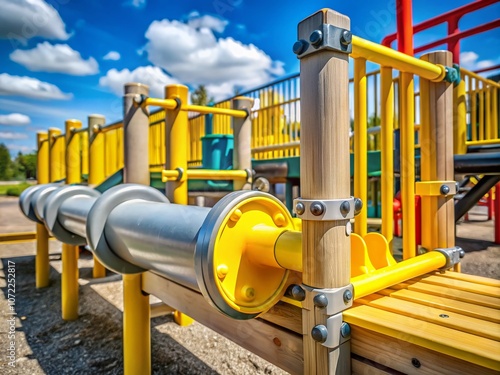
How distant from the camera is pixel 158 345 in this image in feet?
10.3

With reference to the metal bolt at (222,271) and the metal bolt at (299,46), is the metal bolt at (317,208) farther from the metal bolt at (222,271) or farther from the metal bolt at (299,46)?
the metal bolt at (299,46)

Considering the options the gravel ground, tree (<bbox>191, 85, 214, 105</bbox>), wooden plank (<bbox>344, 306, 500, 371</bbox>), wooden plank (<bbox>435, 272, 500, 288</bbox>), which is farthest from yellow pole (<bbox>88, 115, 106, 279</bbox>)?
tree (<bbox>191, 85, 214, 105</bbox>)

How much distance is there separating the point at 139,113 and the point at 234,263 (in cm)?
182

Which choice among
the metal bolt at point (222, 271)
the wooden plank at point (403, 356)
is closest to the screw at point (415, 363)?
→ the wooden plank at point (403, 356)

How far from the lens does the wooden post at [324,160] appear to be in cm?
96

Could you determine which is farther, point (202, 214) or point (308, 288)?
point (202, 214)

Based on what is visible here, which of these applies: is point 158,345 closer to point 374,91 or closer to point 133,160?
point 133,160

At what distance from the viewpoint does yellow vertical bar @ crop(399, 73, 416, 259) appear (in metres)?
1.66

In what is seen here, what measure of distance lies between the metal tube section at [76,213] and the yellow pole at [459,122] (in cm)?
278

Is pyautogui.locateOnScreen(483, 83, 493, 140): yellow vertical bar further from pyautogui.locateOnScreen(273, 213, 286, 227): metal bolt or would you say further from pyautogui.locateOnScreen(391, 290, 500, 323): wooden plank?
pyautogui.locateOnScreen(273, 213, 286, 227): metal bolt

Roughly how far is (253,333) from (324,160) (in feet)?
2.33

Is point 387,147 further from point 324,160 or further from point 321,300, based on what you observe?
point 321,300

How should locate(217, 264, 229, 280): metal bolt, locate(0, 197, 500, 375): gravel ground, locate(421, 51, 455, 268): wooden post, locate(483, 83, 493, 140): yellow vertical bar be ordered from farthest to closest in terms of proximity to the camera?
locate(483, 83, 493, 140): yellow vertical bar, locate(0, 197, 500, 375): gravel ground, locate(421, 51, 455, 268): wooden post, locate(217, 264, 229, 280): metal bolt

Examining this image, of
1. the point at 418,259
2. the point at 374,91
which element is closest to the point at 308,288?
the point at 418,259
